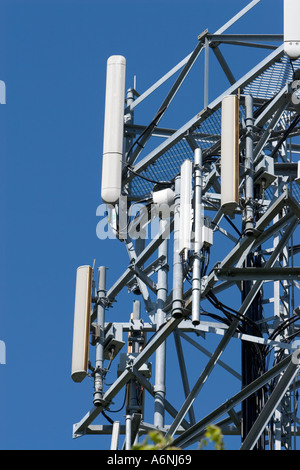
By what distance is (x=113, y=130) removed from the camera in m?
26.8

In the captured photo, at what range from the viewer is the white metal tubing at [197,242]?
22617mm

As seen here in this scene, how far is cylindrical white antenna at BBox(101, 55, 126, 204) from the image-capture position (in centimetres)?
2596

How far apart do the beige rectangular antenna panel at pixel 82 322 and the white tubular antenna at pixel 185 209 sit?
10.3 feet

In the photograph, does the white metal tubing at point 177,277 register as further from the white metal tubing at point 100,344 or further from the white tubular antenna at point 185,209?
the white metal tubing at point 100,344

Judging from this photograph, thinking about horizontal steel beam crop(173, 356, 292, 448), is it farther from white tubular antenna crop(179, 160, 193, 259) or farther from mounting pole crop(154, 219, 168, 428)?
white tubular antenna crop(179, 160, 193, 259)

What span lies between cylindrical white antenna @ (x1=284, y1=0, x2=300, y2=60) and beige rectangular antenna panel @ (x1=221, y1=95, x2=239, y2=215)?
4.54 ft

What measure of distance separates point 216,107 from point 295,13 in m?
3.00

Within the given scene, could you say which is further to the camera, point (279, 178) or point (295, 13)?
point (279, 178)

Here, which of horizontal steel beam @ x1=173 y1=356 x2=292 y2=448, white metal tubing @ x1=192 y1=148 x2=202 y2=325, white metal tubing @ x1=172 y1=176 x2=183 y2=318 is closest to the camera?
white metal tubing @ x1=192 y1=148 x2=202 y2=325

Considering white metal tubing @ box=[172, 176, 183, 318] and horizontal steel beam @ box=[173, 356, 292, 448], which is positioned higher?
white metal tubing @ box=[172, 176, 183, 318]

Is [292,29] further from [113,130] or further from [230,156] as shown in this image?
[113,130]
